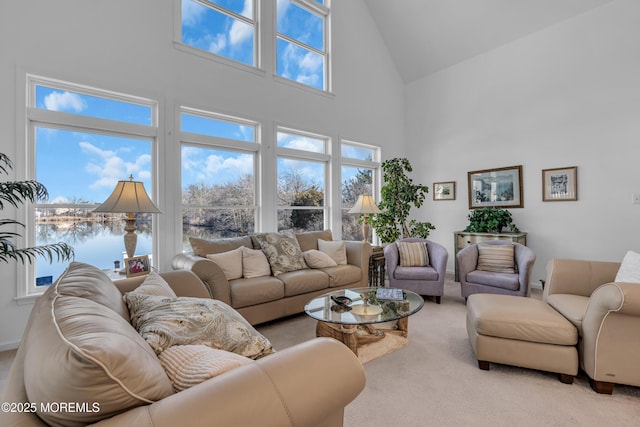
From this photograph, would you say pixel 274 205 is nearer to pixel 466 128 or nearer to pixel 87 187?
pixel 87 187

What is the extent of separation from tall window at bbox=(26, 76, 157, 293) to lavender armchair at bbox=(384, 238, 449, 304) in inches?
115

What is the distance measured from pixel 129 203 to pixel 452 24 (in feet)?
17.8

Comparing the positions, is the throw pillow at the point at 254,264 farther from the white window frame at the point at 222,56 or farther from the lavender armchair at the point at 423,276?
the white window frame at the point at 222,56

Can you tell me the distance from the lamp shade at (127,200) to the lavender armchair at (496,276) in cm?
348

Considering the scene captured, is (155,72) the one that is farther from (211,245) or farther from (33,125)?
(211,245)

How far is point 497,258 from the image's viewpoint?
367 cm

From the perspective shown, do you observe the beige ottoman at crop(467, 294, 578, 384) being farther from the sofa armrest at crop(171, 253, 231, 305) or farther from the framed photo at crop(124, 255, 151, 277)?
the framed photo at crop(124, 255, 151, 277)

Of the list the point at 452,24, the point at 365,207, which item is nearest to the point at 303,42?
the point at 452,24

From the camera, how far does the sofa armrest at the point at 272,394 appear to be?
2.24ft

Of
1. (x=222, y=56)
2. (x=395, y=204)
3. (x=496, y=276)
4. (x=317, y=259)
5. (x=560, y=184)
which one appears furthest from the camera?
(x=395, y=204)

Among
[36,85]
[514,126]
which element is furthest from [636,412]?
[36,85]

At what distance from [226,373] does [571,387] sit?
2.32 m

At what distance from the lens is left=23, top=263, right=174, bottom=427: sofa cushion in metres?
0.63

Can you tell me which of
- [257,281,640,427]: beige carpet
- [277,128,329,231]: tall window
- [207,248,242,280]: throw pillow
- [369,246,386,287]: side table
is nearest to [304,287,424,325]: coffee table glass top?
[257,281,640,427]: beige carpet
